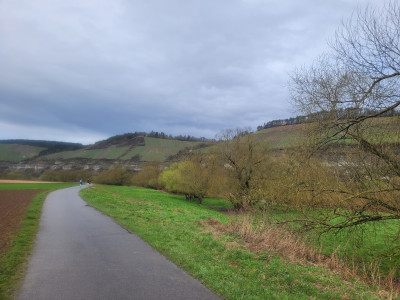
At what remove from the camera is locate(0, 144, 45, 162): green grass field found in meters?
136

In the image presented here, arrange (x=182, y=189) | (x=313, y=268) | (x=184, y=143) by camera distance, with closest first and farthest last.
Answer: (x=313, y=268)
(x=182, y=189)
(x=184, y=143)

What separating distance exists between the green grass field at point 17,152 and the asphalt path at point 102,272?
14749 cm

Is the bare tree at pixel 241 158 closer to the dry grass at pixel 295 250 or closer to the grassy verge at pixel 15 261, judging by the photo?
the dry grass at pixel 295 250

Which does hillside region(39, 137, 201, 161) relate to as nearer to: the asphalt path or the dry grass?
the dry grass

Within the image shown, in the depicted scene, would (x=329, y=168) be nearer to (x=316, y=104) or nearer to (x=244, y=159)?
(x=316, y=104)

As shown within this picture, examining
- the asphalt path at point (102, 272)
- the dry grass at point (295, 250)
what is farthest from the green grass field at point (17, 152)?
the dry grass at point (295, 250)

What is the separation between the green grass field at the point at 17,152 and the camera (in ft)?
447

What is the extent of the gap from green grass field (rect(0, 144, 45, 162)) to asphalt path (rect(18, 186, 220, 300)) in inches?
5807

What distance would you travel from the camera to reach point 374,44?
8.32 m

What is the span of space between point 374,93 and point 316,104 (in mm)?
1750

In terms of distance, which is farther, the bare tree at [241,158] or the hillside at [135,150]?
the hillside at [135,150]

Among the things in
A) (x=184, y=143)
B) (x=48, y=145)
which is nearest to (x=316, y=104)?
(x=184, y=143)

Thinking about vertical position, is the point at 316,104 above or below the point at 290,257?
above

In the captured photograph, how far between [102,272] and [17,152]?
16321cm
